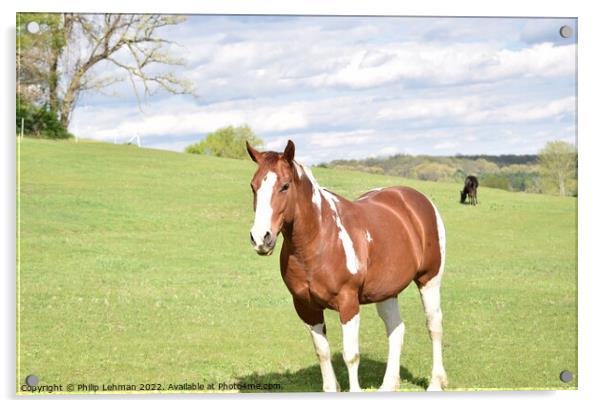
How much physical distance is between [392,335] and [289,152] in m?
2.30

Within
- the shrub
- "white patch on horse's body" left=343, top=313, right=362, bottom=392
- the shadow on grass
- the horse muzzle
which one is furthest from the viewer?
the shrub

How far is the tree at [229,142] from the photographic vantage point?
870 cm

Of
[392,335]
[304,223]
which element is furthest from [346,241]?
[392,335]

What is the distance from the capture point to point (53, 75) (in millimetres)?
8281

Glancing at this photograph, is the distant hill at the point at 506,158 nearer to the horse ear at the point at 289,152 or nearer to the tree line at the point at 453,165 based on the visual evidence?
the tree line at the point at 453,165

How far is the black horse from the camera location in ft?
29.8

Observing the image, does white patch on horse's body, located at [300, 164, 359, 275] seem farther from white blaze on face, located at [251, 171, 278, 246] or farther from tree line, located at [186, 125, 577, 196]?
tree line, located at [186, 125, 577, 196]

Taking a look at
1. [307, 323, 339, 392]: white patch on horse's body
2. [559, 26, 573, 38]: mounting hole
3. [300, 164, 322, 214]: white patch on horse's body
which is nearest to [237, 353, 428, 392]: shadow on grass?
[307, 323, 339, 392]: white patch on horse's body

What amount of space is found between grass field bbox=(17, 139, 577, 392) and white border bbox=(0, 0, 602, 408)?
176 millimetres

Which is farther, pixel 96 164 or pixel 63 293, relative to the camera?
pixel 96 164

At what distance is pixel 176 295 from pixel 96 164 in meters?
1.84
